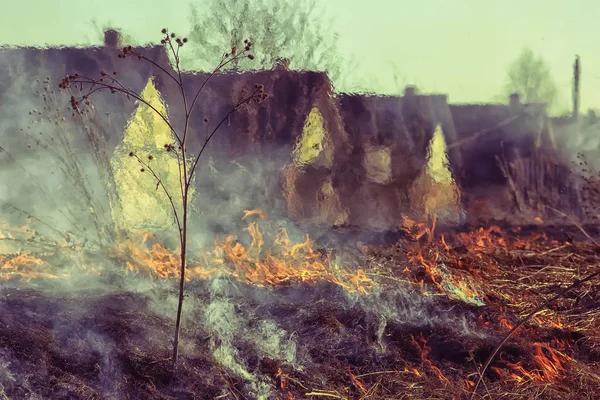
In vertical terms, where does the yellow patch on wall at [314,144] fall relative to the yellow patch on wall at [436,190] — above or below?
above

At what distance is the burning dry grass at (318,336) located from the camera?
6434mm

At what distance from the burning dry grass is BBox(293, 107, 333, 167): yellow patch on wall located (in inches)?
185

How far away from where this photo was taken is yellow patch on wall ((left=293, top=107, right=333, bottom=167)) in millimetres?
14609

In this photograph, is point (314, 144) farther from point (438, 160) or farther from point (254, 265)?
point (254, 265)

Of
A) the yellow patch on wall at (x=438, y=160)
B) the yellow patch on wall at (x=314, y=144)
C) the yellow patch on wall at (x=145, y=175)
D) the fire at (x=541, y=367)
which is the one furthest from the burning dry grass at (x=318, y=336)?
the yellow patch on wall at (x=438, y=160)

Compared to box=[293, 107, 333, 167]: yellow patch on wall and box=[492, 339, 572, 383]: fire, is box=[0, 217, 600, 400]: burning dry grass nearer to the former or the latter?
box=[492, 339, 572, 383]: fire

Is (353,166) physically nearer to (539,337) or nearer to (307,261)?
(307,261)

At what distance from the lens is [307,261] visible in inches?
433

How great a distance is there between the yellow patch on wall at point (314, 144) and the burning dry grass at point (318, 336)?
4.70 metres

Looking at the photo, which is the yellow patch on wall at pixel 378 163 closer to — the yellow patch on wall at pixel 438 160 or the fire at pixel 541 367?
the yellow patch on wall at pixel 438 160

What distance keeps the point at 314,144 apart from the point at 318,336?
7911 millimetres

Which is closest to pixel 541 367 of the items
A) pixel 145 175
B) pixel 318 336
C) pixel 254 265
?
pixel 318 336

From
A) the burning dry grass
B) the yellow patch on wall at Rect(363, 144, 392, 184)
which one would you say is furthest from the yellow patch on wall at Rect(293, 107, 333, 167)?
the burning dry grass

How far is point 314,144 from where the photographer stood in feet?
48.5
